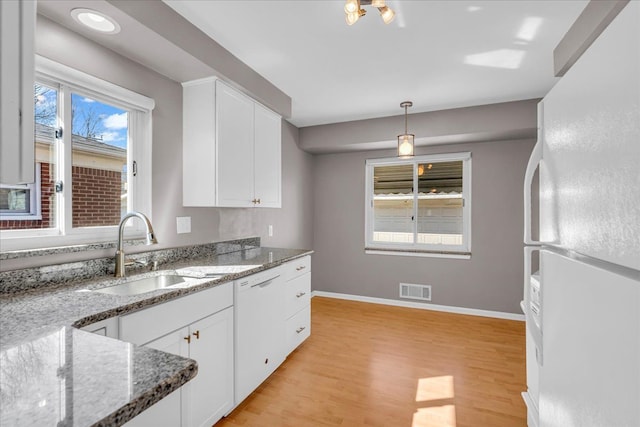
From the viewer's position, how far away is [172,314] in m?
1.47

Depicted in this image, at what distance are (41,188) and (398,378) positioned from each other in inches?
104

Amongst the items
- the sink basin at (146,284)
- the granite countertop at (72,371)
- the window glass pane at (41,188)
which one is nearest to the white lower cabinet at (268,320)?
the sink basin at (146,284)

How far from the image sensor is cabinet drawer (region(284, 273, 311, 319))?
8.44ft

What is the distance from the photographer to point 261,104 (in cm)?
272

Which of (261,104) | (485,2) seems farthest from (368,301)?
(485,2)

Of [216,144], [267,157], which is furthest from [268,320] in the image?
[267,157]

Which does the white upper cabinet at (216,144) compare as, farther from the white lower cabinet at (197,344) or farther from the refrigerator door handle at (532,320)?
the refrigerator door handle at (532,320)

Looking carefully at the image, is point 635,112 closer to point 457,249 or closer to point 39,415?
point 39,415

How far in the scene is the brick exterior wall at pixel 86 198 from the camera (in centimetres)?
162

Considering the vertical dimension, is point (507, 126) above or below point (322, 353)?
above

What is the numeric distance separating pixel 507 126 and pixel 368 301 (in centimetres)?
276

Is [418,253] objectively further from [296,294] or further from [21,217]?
Answer: [21,217]

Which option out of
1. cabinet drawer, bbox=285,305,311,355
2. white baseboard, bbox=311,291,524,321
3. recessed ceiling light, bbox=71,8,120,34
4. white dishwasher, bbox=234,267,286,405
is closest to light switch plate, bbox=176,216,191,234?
white dishwasher, bbox=234,267,286,405

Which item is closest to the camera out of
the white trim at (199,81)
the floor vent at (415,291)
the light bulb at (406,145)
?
the white trim at (199,81)
